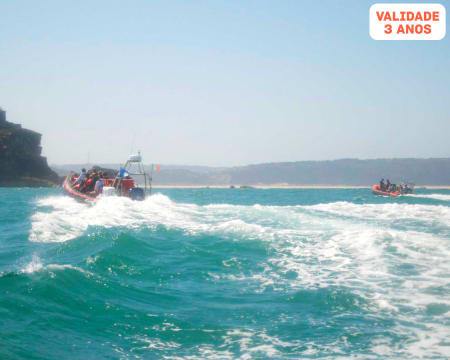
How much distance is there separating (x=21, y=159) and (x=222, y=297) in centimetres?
8584

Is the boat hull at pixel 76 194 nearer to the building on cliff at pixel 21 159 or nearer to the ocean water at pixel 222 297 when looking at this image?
the ocean water at pixel 222 297

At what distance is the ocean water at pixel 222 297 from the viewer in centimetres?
457

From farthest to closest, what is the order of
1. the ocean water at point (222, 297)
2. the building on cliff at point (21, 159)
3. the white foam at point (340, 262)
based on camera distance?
the building on cliff at point (21, 159) → the white foam at point (340, 262) → the ocean water at point (222, 297)

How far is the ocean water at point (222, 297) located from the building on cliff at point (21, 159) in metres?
76.8

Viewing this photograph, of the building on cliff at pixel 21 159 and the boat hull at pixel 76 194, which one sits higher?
the building on cliff at pixel 21 159

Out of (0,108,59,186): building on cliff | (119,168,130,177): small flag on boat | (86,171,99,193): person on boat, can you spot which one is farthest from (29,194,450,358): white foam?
(0,108,59,186): building on cliff

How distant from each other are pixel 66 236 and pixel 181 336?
24.1 feet

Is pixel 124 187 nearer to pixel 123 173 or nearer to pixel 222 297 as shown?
pixel 123 173

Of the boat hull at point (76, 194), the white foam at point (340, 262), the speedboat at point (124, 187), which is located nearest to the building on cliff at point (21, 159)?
the boat hull at point (76, 194)

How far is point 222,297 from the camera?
→ 20.9 ft

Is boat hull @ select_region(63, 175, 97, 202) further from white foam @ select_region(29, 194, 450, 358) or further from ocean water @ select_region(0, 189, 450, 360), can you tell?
ocean water @ select_region(0, 189, 450, 360)

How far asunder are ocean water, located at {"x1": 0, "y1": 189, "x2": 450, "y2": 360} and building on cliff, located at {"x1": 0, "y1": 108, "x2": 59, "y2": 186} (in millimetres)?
76759

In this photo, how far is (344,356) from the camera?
437 cm

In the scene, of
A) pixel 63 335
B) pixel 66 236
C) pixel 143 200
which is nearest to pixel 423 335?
pixel 63 335
